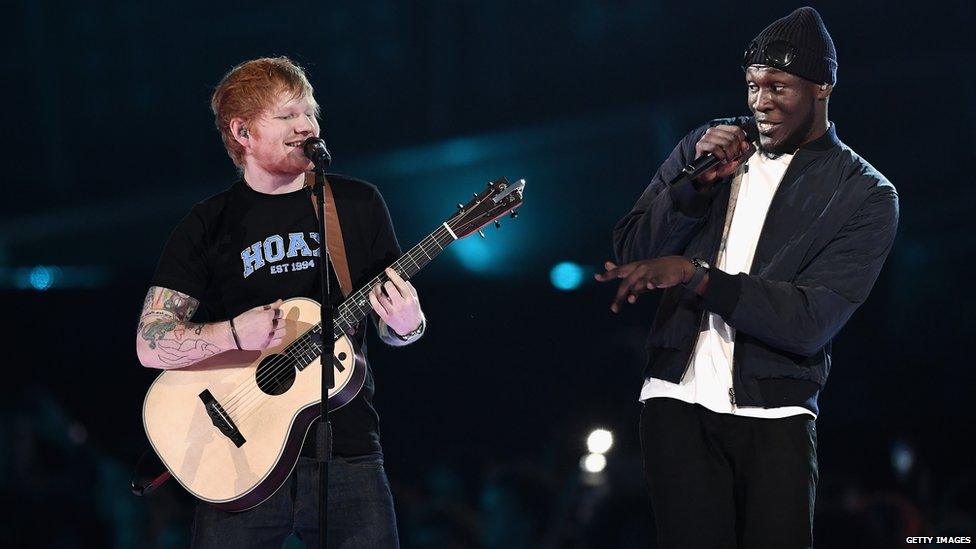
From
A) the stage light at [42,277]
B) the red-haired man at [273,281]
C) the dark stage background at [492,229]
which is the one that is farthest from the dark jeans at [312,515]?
the stage light at [42,277]

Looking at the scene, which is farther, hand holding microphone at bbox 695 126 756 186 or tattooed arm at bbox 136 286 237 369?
tattooed arm at bbox 136 286 237 369

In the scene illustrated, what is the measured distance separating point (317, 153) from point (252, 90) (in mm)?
521

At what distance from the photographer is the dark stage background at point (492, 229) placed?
5605 mm

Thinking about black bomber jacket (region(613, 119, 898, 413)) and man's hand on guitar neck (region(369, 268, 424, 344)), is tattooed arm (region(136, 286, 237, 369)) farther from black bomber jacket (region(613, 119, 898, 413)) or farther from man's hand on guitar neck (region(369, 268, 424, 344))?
black bomber jacket (region(613, 119, 898, 413))

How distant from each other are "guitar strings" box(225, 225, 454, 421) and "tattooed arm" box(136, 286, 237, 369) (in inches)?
6.0

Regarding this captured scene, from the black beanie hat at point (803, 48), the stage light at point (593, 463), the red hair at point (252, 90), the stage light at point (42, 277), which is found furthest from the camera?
the stage light at point (42, 277)

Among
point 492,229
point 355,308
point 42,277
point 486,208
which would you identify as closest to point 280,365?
point 355,308

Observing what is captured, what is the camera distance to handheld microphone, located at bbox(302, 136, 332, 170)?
295 centimetres

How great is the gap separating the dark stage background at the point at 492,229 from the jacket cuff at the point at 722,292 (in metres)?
3.20

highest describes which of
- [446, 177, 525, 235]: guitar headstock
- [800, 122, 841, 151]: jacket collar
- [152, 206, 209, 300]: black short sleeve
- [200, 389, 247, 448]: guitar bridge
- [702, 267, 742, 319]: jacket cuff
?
[800, 122, 841, 151]: jacket collar

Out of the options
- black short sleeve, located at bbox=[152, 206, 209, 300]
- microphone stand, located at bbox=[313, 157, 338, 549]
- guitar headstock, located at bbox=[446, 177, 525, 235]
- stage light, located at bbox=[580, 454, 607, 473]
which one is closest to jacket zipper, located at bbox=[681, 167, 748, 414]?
guitar headstock, located at bbox=[446, 177, 525, 235]

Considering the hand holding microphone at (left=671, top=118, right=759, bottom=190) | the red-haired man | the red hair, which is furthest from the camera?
the red hair

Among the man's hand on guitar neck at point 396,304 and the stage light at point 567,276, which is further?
the stage light at point 567,276

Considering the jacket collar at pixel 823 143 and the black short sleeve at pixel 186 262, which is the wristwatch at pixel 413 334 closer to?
the black short sleeve at pixel 186 262
